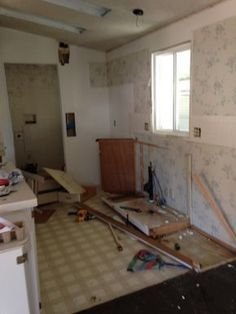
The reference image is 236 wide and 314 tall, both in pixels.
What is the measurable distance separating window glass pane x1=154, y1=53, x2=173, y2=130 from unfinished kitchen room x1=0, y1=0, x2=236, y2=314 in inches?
0.5

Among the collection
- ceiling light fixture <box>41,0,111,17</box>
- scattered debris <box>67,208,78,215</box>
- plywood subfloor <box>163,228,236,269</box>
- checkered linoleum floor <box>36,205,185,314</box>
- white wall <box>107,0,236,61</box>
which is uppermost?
ceiling light fixture <box>41,0,111,17</box>

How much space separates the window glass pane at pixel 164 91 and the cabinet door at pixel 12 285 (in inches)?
107

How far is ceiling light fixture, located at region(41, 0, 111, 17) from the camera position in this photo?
2.99m

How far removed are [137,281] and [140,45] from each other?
301cm

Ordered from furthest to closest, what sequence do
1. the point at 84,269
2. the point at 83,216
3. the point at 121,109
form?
the point at 121,109
the point at 83,216
the point at 84,269

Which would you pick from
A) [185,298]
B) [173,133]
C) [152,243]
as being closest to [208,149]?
[173,133]

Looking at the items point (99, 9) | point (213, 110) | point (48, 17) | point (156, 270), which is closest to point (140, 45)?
point (99, 9)

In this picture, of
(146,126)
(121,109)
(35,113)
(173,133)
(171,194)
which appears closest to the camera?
(173,133)

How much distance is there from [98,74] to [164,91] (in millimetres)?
1675

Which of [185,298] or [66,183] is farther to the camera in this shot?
[66,183]

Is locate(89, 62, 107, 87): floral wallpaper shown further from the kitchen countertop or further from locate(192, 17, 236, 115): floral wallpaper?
the kitchen countertop

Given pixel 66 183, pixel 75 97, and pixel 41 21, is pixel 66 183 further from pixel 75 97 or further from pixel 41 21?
pixel 41 21

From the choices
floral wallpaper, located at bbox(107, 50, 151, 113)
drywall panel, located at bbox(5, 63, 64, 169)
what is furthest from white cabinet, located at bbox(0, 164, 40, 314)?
drywall panel, located at bbox(5, 63, 64, 169)

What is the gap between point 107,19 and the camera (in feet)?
10.7
